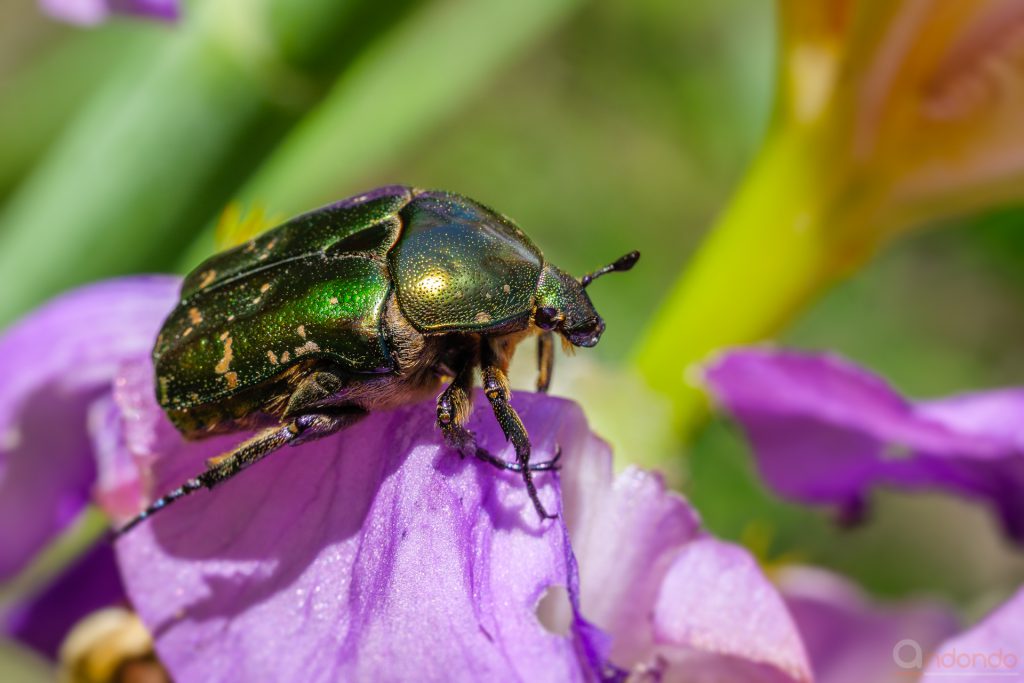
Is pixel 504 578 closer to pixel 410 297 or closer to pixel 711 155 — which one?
pixel 410 297

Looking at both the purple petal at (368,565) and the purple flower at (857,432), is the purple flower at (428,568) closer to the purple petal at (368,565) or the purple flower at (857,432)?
the purple petal at (368,565)

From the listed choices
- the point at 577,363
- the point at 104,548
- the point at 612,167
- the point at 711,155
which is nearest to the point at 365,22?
the point at 577,363

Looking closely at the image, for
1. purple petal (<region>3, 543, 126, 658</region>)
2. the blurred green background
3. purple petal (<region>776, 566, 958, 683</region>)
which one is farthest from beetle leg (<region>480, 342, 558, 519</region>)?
purple petal (<region>776, 566, 958, 683</region>)

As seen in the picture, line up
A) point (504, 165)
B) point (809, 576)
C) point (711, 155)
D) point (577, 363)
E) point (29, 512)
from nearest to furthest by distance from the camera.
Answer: point (29, 512) → point (577, 363) → point (809, 576) → point (711, 155) → point (504, 165)

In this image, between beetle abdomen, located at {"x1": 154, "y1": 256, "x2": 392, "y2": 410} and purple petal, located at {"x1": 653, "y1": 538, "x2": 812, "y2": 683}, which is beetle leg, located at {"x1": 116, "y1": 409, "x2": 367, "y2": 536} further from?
purple petal, located at {"x1": 653, "y1": 538, "x2": 812, "y2": 683}

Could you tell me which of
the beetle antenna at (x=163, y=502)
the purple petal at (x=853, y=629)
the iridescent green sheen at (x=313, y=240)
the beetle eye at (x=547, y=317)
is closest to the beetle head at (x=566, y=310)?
the beetle eye at (x=547, y=317)

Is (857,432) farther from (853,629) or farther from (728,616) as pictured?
(728,616)

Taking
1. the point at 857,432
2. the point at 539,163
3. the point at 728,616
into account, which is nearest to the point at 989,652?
the point at 728,616
